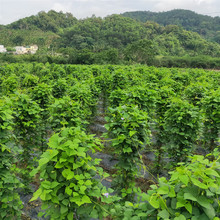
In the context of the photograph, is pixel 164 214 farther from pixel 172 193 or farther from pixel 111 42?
pixel 111 42

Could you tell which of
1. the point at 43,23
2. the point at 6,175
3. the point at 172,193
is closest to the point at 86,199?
the point at 172,193

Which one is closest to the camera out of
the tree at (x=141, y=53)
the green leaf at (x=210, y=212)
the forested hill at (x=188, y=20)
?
the green leaf at (x=210, y=212)

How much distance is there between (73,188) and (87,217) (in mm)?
464

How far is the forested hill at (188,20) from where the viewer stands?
A: 11188 centimetres

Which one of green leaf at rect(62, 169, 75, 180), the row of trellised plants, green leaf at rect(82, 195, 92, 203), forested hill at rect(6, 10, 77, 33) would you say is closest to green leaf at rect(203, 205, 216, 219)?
the row of trellised plants

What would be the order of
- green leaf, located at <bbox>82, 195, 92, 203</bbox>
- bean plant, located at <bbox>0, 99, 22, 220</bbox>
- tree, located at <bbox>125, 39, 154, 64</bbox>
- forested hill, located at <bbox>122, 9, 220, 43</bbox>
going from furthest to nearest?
forested hill, located at <bbox>122, 9, 220, 43</bbox> → tree, located at <bbox>125, 39, 154, 64</bbox> → bean plant, located at <bbox>0, 99, 22, 220</bbox> → green leaf, located at <bbox>82, 195, 92, 203</bbox>

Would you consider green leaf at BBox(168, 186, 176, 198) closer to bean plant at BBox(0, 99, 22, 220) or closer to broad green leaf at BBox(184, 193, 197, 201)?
broad green leaf at BBox(184, 193, 197, 201)

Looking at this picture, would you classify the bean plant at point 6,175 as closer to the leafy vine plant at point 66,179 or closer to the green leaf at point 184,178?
the leafy vine plant at point 66,179

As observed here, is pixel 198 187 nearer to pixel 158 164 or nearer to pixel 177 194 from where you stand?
pixel 177 194

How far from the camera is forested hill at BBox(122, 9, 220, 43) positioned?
112 metres

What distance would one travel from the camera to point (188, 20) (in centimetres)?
13150

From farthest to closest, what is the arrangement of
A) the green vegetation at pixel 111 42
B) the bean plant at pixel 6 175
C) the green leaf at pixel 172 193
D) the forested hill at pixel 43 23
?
the forested hill at pixel 43 23
the green vegetation at pixel 111 42
the bean plant at pixel 6 175
the green leaf at pixel 172 193

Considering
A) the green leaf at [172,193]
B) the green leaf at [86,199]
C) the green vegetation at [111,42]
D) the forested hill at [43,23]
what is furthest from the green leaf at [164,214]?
the forested hill at [43,23]

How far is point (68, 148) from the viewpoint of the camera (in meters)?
1.81
